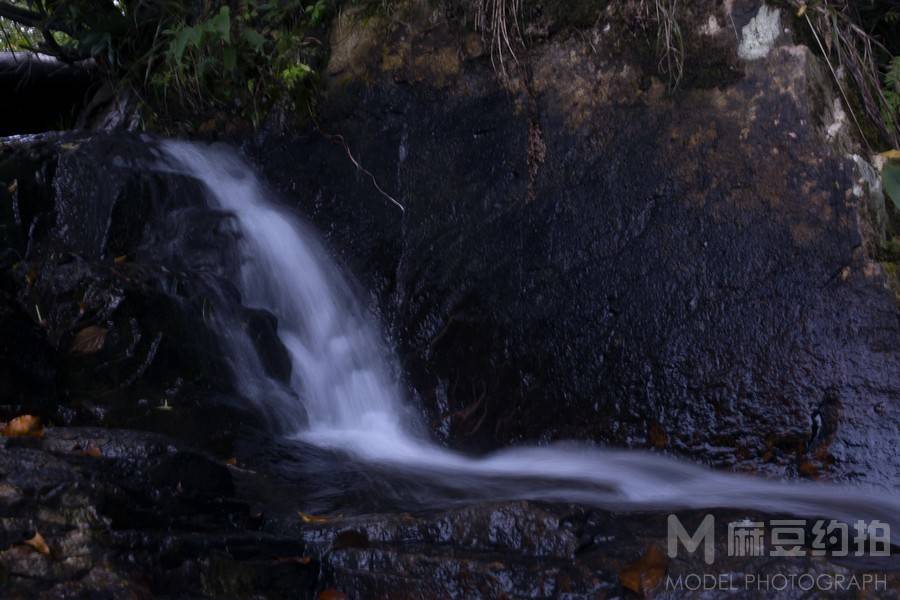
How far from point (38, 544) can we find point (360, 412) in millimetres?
2242

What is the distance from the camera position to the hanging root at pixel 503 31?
4.37 metres

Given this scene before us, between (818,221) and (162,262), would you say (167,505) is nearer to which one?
(162,262)

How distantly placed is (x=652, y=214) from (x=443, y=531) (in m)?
2.04

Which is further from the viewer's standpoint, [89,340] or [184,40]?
[184,40]

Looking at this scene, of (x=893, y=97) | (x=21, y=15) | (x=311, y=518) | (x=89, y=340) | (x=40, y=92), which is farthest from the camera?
(x=40, y=92)

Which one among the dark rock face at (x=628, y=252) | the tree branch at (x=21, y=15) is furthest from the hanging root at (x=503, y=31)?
the tree branch at (x=21, y=15)

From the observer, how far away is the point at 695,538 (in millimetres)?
2414

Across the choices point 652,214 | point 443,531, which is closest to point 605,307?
point 652,214

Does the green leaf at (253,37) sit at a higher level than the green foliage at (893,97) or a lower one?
higher

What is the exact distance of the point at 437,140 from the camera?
4.52 metres

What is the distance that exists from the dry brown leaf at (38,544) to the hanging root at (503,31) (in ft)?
10.5

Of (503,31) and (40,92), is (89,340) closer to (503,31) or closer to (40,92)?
(503,31)

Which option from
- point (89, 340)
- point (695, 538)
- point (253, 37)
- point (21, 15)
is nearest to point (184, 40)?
point (253, 37)

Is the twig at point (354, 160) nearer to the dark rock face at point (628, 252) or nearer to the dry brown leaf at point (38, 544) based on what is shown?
the dark rock face at point (628, 252)
